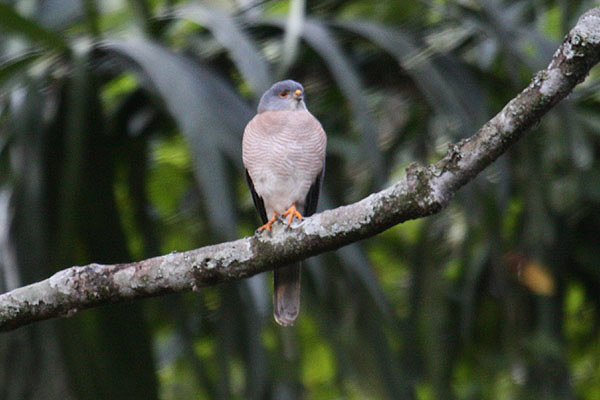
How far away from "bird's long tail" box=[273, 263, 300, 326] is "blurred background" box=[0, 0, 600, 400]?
0.18 ft

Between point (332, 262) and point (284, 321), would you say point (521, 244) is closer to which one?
point (332, 262)

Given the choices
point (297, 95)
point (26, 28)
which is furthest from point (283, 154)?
point (26, 28)

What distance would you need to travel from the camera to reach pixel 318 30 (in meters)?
3.56

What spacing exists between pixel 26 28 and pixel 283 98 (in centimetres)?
103

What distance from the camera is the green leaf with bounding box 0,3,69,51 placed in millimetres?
3217

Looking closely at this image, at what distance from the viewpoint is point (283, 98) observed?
3.41m

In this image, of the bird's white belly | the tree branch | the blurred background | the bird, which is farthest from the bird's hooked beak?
the tree branch

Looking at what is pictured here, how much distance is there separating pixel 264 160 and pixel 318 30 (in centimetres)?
61

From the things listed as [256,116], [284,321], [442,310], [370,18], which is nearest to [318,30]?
[256,116]

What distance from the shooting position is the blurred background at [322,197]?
10.4ft

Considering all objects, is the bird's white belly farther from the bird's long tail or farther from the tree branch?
the tree branch

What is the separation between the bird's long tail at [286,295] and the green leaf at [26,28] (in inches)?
52.0

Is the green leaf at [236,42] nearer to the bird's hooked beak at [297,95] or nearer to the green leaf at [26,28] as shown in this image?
the bird's hooked beak at [297,95]

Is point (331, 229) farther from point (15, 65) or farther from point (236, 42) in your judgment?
point (15, 65)
